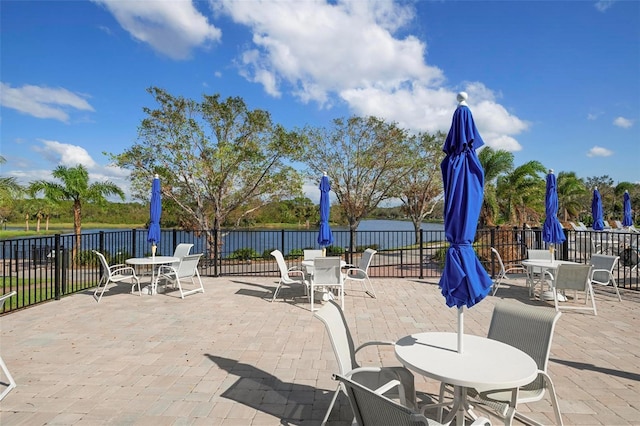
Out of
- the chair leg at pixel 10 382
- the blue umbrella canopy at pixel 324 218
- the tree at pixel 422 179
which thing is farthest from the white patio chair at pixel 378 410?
the tree at pixel 422 179

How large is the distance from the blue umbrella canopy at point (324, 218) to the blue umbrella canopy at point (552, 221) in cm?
470

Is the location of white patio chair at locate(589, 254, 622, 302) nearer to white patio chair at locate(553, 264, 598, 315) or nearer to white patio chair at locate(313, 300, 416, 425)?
white patio chair at locate(553, 264, 598, 315)

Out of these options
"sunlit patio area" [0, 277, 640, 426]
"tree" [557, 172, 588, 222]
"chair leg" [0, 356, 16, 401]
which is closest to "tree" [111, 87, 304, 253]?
"sunlit patio area" [0, 277, 640, 426]

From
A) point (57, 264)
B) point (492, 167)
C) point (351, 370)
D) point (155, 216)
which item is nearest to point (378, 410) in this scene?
point (351, 370)

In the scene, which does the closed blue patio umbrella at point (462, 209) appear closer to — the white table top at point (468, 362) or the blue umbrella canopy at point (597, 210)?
the white table top at point (468, 362)

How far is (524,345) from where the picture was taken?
275 centimetres

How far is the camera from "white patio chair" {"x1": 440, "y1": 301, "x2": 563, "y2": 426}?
7.70 ft

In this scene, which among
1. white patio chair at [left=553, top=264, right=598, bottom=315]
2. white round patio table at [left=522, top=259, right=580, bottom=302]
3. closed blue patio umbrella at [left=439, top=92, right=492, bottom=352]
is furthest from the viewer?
white round patio table at [left=522, top=259, right=580, bottom=302]

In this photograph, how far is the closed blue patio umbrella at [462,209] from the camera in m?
2.48

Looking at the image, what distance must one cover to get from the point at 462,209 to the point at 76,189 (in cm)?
1880

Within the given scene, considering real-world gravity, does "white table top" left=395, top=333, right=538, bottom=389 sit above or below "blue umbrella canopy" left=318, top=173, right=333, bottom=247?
below

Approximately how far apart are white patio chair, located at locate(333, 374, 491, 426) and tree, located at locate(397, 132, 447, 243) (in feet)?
64.0

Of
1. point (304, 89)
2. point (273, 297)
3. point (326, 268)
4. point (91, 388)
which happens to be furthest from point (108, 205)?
point (91, 388)

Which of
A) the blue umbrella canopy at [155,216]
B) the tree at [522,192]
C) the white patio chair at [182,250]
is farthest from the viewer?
the tree at [522,192]
